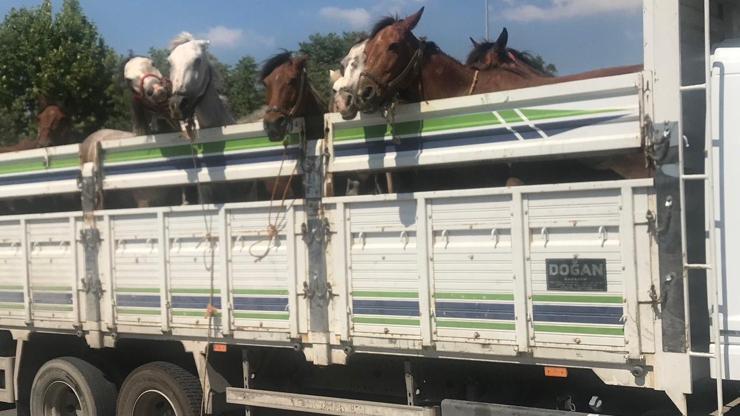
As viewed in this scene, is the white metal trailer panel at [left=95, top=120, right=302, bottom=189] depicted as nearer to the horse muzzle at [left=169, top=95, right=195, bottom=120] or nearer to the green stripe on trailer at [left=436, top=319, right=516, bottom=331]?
the horse muzzle at [left=169, top=95, right=195, bottom=120]

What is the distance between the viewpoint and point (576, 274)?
4707mm

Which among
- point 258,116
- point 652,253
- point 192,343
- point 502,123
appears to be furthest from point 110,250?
point 652,253

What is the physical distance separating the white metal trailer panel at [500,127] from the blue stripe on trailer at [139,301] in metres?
1.92

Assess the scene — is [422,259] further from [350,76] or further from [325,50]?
[325,50]

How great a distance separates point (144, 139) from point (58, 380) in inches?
88.5

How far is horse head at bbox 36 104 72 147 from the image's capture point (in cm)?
906

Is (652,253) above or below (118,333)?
above

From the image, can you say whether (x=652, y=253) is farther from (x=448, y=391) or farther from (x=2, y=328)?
(x=2, y=328)

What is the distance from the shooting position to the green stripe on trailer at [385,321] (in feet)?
17.7

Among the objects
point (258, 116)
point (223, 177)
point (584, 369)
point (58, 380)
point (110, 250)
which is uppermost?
point (258, 116)

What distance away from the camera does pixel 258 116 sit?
755cm

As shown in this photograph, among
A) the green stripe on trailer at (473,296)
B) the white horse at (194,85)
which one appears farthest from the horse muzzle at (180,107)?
the green stripe on trailer at (473,296)

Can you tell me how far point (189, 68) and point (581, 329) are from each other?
12.5 ft

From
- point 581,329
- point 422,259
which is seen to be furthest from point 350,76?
point 581,329
